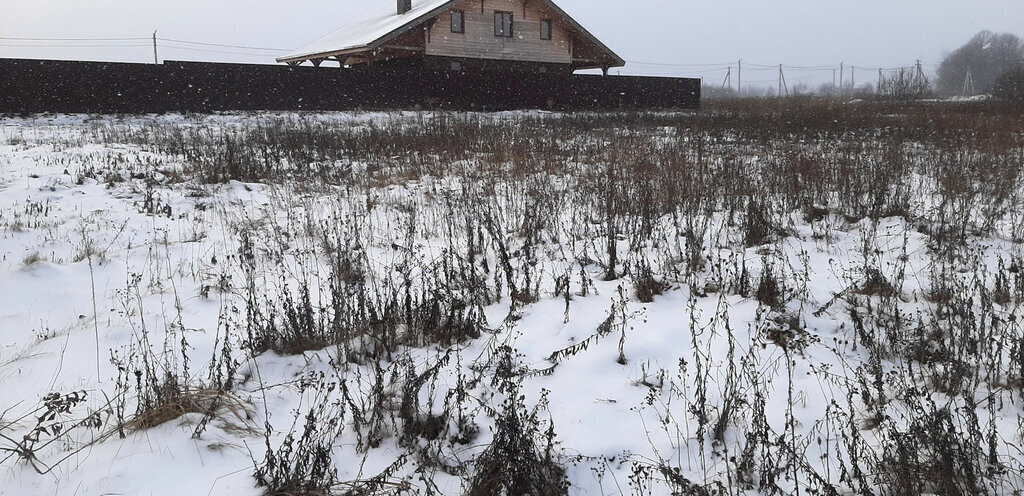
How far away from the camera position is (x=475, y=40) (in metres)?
27.8

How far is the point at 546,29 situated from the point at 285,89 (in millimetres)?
14687

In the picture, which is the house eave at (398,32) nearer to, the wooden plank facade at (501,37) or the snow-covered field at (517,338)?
the wooden plank facade at (501,37)

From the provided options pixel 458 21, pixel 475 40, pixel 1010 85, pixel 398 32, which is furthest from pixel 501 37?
pixel 1010 85

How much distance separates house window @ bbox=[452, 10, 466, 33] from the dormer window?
449cm

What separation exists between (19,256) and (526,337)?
4.81m

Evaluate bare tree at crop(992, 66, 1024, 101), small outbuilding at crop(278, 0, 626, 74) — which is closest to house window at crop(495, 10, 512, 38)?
small outbuilding at crop(278, 0, 626, 74)

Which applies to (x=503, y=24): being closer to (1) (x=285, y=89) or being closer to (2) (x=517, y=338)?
(1) (x=285, y=89)

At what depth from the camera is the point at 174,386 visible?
290 cm

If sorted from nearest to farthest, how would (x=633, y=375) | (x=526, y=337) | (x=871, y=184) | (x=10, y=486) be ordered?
(x=10, y=486), (x=633, y=375), (x=526, y=337), (x=871, y=184)

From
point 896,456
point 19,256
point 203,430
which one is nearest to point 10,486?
point 203,430

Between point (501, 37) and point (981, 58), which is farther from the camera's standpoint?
point (981, 58)

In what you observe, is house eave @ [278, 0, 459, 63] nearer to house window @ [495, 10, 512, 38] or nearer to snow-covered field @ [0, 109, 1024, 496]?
house window @ [495, 10, 512, 38]

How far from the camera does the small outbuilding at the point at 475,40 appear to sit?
1029 inches

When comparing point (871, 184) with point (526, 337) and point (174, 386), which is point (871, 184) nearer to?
point (526, 337)
